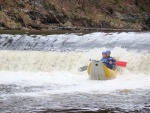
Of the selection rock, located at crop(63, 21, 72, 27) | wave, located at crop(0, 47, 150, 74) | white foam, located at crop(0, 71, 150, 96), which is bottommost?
white foam, located at crop(0, 71, 150, 96)

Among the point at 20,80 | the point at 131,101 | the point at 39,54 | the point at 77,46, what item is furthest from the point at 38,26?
the point at 131,101

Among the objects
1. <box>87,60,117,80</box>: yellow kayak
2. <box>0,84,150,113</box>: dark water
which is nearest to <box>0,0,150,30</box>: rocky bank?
<box>87,60,117,80</box>: yellow kayak

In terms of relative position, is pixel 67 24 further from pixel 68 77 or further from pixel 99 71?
pixel 99 71

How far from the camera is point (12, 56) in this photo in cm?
2248

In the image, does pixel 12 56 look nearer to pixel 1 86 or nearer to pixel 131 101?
pixel 1 86

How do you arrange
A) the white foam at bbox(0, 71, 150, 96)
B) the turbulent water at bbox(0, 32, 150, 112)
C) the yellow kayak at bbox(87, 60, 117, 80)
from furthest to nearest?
the yellow kayak at bbox(87, 60, 117, 80) < the white foam at bbox(0, 71, 150, 96) < the turbulent water at bbox(0, 32, 150, 112)

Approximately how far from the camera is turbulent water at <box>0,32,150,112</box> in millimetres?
12203

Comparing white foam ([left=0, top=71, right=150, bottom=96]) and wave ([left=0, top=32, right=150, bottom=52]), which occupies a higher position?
wave ([left=0, top=32, right=150, bottom=52])

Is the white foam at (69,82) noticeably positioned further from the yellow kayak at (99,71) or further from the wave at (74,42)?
the wave at (74,42)

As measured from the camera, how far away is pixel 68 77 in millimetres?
18266

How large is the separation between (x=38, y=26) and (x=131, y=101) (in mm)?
29084

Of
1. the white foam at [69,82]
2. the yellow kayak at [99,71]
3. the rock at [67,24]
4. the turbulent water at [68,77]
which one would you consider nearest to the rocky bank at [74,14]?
the rock at [67,24]

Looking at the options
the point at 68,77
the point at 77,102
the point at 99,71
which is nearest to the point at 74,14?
the point at 68,77

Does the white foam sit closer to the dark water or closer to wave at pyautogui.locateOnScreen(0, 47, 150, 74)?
the dark water
